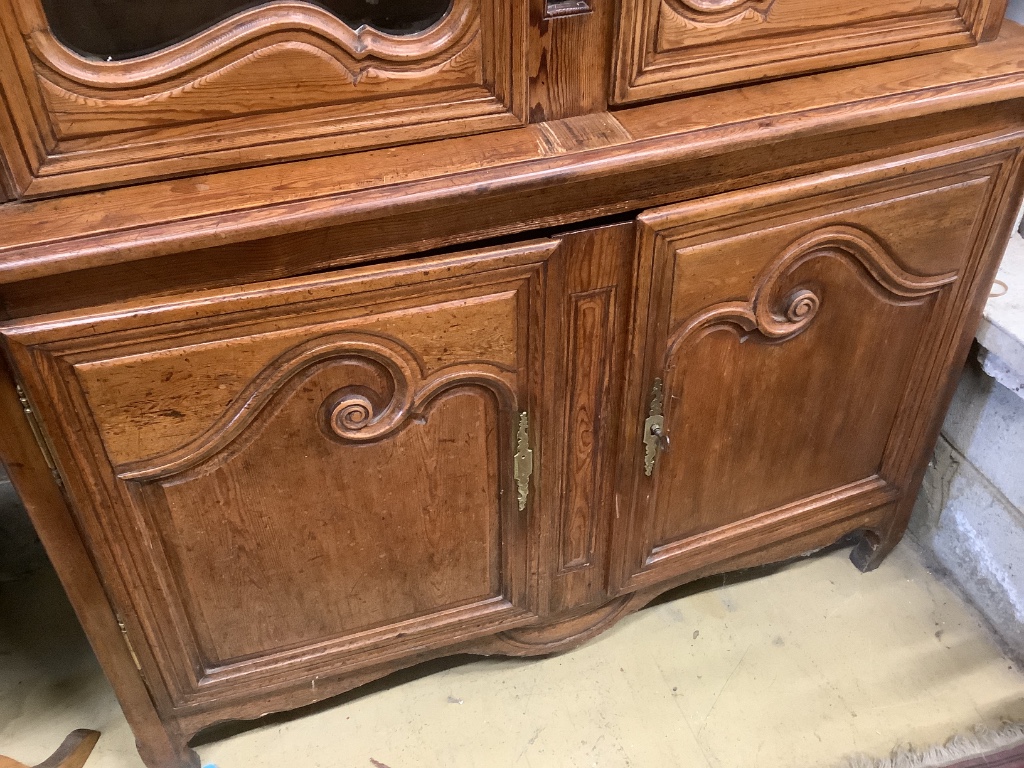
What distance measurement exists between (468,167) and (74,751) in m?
1.06

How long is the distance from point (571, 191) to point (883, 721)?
994 millimetres

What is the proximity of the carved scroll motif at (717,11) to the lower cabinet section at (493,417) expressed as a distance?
181 mm

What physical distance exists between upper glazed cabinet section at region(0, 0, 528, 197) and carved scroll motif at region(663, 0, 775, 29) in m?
Result: 0.18

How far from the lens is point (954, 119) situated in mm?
982

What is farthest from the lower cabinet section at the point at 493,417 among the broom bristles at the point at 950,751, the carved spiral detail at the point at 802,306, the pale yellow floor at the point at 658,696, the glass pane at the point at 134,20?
the broom bristles at the point at 950,751

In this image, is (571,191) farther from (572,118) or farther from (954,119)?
(954,119)

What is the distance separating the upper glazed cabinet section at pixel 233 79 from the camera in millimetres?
724

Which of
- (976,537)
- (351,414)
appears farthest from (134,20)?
(976,537)

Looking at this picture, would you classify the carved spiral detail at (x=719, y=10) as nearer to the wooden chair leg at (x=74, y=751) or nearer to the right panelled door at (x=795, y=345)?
the right panelled door at (x=795, y=345)

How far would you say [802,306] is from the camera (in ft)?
3.46

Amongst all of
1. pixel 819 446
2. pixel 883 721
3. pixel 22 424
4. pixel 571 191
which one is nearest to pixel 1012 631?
pixel 883 721

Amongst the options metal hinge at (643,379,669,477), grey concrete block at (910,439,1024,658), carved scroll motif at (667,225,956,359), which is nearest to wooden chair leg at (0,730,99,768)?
metal hinge at (643,379,669,477)

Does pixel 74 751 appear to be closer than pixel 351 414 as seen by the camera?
No

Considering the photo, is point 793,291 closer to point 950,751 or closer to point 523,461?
point 523,461
